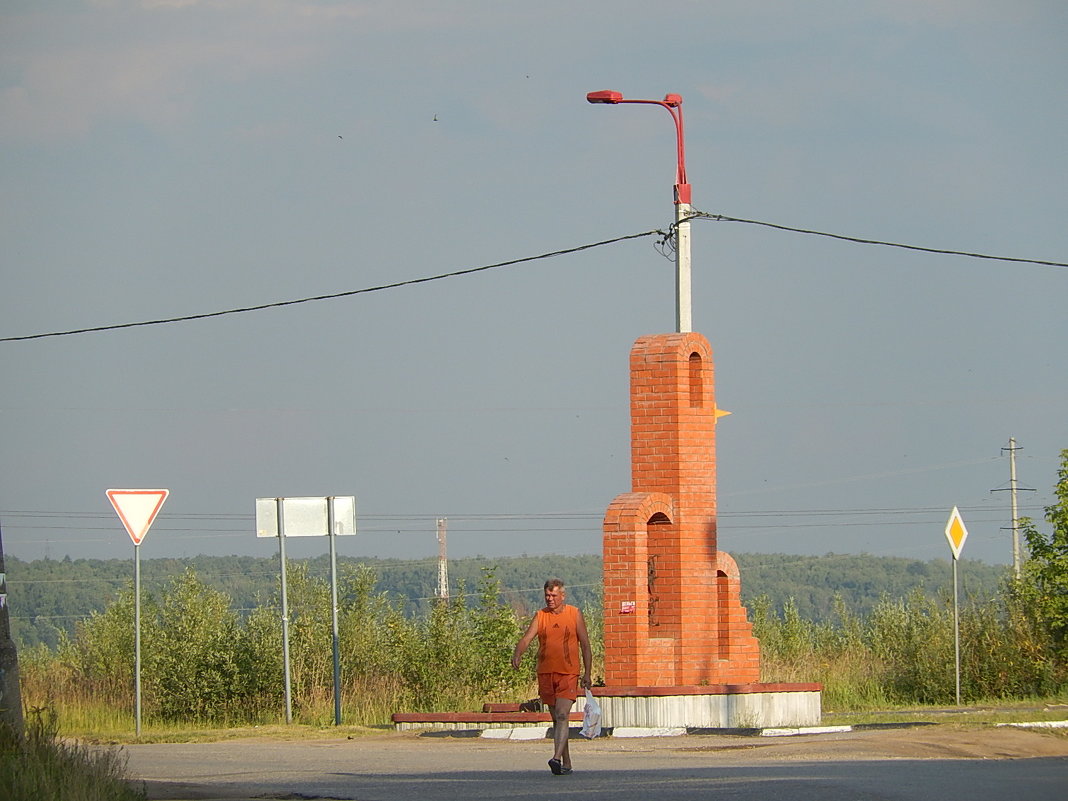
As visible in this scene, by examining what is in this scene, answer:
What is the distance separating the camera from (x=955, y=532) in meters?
24.8

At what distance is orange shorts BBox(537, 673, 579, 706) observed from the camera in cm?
1405

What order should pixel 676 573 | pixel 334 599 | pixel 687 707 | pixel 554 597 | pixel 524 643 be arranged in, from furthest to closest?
pixel 334 599
pixel 676 573
pixel 687 707
pixel 554 597
pixel 524 643

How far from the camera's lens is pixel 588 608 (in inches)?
1398

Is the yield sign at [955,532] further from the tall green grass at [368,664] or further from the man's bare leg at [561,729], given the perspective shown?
the man's bare leg at [561,729]

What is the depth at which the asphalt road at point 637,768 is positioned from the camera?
36.2 ft

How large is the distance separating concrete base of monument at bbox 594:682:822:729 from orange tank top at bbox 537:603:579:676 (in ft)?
13.5

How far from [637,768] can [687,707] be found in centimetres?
516

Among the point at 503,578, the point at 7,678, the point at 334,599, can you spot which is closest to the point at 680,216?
the point at 334,599

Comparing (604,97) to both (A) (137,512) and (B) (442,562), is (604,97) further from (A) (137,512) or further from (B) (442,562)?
(B) (442,562)

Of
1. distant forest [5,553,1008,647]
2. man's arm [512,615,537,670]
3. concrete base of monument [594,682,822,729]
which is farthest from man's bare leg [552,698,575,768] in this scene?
distant forest [5,553,1008,647]

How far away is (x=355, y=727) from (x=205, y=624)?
6403 millimetres

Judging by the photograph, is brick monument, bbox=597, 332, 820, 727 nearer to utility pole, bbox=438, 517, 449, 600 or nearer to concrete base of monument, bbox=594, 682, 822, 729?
concrete base of monument, bbox=594, 682, 822, 729

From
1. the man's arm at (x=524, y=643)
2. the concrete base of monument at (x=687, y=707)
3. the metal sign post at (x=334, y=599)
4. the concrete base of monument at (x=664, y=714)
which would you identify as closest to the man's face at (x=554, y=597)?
the man's arm at (x=524, y=643)

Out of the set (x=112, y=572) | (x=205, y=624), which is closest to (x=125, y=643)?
(x=205, y=624)
